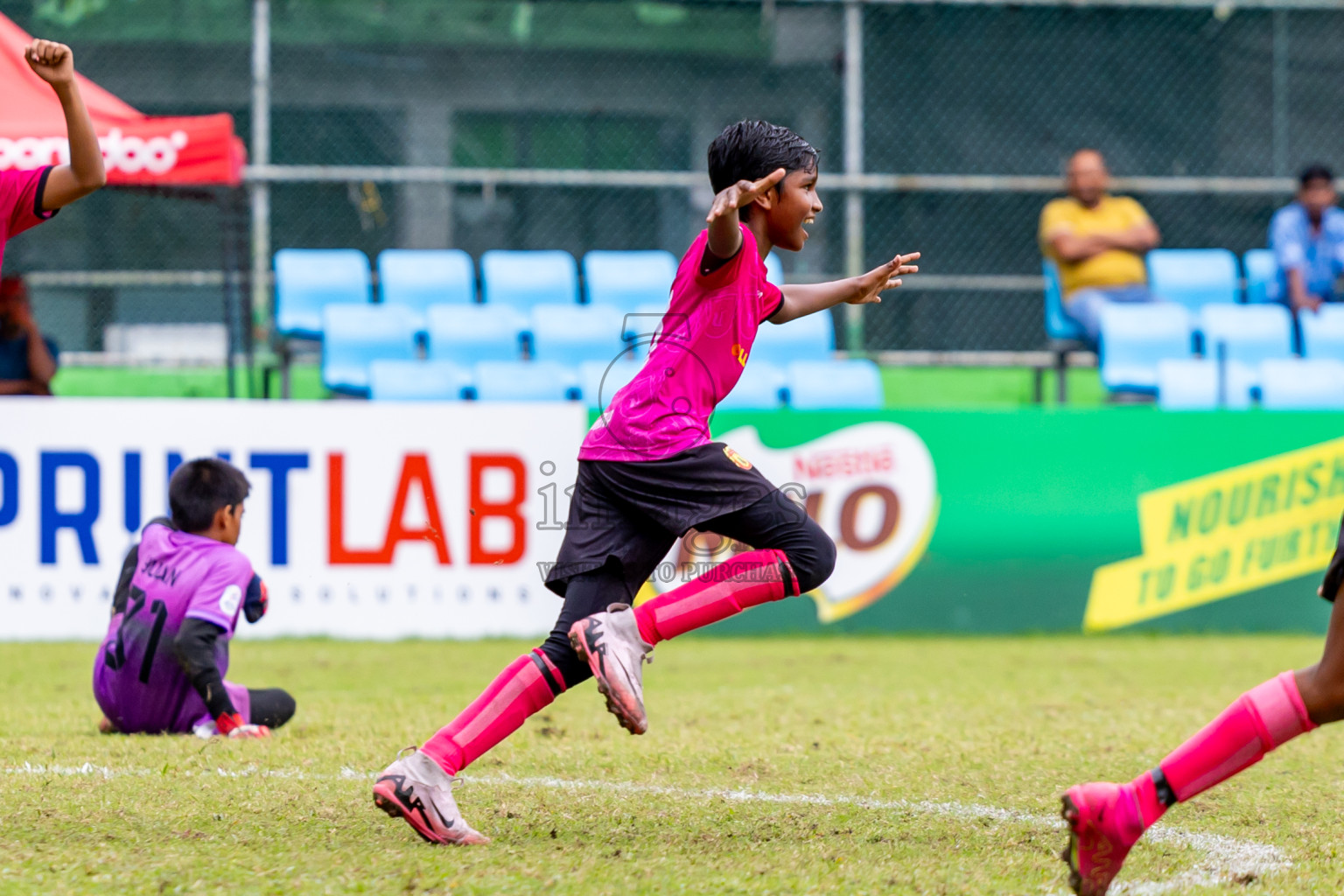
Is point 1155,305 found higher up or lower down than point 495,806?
higher up

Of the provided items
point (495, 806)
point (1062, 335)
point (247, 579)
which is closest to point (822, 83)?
point (1062, 335)

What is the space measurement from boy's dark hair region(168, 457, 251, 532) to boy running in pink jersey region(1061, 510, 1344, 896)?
2.93 metres

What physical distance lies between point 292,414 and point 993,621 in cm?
392

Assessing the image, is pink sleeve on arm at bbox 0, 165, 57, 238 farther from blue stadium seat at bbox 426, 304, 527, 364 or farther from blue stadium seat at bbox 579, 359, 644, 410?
blue stadium seat at bbox 426, 304, 527, 364

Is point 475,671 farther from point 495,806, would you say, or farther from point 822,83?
point 822,83

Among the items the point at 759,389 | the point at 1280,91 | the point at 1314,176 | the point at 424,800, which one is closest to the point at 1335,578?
the point at 424,800

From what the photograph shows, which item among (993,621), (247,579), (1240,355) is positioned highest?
(1240,355)

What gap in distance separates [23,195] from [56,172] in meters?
0.10

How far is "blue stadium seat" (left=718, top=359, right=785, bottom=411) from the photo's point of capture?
8781 mm

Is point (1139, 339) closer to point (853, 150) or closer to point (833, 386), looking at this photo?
point (833, 386)

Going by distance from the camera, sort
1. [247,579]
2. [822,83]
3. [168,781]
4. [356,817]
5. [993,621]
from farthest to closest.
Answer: [822,83] → [993,621] → [247,579] → [168,781] → [356,817]

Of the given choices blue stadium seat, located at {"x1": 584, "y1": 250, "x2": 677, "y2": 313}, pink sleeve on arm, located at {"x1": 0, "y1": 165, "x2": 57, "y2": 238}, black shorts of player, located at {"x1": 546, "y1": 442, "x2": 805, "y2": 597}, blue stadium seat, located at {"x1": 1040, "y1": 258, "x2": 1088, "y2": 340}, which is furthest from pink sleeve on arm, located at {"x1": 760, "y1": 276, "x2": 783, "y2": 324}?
blue stadium seat, located at {"x1": 1040, "y1": 258, "x2": 1088, "y2": 340}

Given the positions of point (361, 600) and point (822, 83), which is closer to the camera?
point (361, 600)

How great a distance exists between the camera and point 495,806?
3.66 meters
